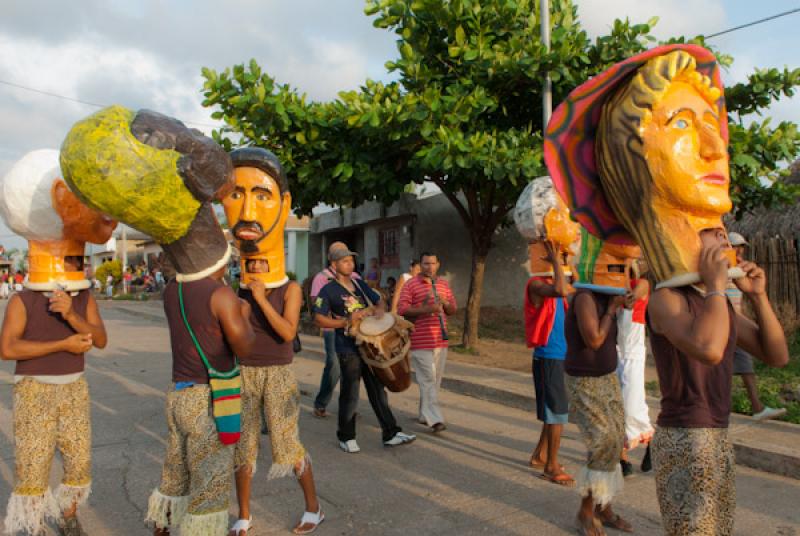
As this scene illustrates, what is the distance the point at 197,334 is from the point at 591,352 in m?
2.21

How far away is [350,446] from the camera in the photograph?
5363mm

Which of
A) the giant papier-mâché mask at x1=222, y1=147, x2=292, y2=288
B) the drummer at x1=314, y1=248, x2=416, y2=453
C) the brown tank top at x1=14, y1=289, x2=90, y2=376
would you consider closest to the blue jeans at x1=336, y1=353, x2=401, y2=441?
the drummer at x1=314, y1=248, x2=416, y2=453

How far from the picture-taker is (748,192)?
822 centimetres

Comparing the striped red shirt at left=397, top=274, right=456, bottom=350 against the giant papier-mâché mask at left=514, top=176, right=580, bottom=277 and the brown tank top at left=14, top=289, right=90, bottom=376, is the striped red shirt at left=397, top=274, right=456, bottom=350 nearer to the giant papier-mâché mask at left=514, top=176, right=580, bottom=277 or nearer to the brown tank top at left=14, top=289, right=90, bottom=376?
the giant papier-mâché mask at left=514, top=176, right=580, bottom=277

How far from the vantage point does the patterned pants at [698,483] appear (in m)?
2.15

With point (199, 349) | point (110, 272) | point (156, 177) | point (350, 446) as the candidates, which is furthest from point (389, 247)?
point (110, 272)

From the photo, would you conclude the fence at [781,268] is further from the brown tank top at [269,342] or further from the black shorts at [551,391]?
the brown tank top at [269,342]

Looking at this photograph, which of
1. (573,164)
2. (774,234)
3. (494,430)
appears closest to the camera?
(573,164)

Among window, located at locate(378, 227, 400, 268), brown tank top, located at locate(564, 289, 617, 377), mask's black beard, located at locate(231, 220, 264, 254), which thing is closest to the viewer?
brown tank top, located at locate(564, 289, 617, 377)

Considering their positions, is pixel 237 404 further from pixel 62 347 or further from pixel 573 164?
pixel 573 164

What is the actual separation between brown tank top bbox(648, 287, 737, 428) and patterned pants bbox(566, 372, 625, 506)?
121cm

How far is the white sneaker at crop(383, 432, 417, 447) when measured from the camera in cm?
548

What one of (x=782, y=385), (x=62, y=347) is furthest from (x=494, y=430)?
(x=62, y=347)

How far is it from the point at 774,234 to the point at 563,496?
8713 millimetres
